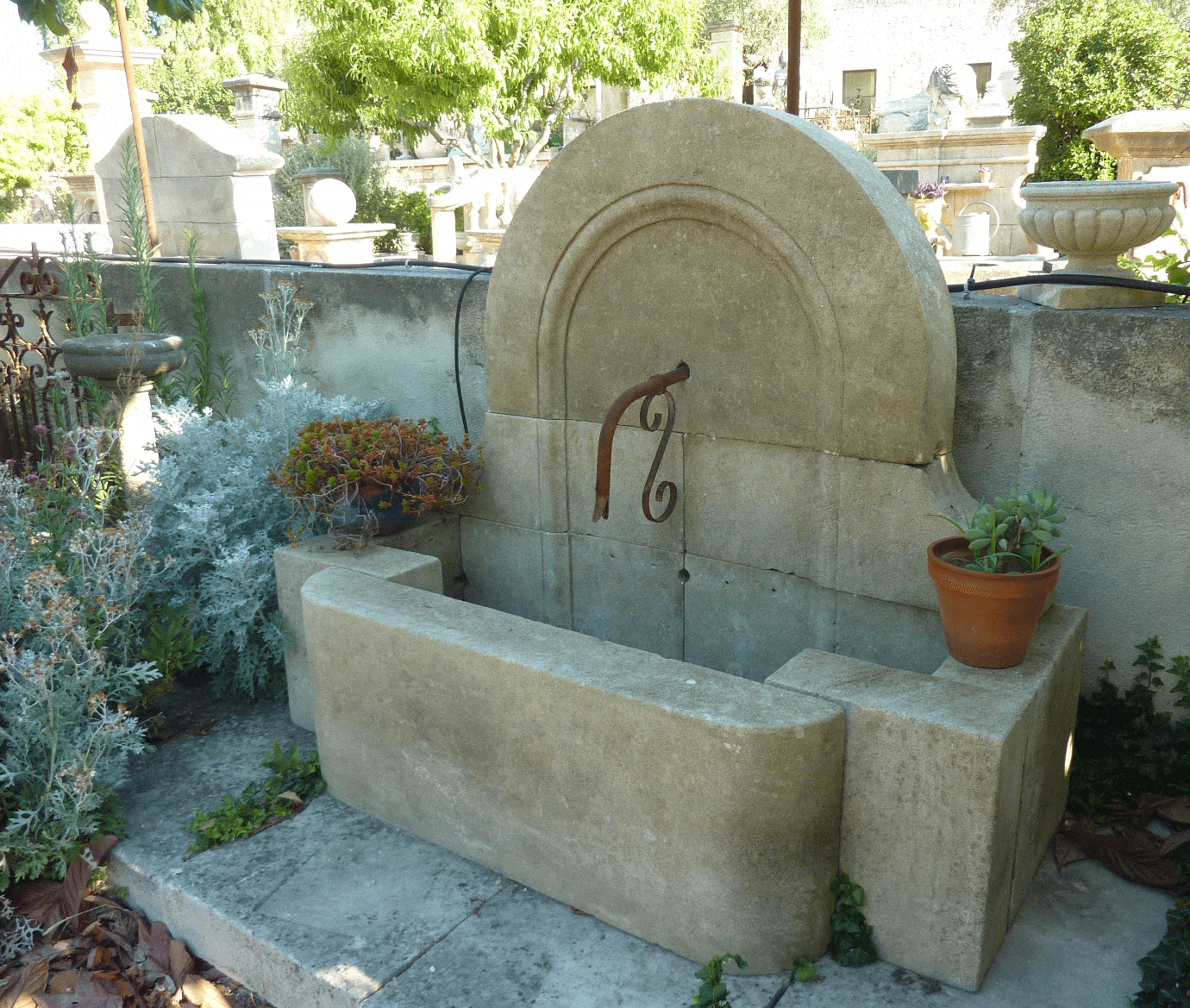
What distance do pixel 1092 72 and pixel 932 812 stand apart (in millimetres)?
16088

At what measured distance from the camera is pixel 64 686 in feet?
9.57

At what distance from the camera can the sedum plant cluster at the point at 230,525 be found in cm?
346

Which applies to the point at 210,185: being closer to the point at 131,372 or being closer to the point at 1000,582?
the point at 131,372

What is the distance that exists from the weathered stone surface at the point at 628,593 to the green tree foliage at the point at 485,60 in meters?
16.5

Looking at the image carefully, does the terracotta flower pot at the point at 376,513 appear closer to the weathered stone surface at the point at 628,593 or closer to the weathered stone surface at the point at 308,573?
the weathered stone surface at the point at 308,573

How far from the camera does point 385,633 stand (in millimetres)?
2760

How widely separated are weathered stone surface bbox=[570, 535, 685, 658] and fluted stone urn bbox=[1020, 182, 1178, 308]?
1.44 m

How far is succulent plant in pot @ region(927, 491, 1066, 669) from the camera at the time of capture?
2305 millimetres

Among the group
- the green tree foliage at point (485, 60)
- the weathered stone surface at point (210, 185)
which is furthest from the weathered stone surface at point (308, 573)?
the green tree foliage at point (485, 60)

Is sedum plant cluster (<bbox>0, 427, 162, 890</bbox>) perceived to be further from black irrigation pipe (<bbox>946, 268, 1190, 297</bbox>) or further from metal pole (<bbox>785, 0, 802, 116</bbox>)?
metal pole (<bbox>785, 0, 802, 116</bbox>)

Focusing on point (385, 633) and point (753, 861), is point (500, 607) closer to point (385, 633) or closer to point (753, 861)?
point (385, 633)

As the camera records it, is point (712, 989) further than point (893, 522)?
No

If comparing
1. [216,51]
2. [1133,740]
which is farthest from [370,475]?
[216,51]

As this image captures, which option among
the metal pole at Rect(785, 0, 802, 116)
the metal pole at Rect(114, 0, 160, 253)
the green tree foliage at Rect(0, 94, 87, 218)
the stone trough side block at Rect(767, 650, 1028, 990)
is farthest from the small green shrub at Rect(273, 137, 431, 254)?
the stone trough side block at Rect(767, 650, 1028, 990)
